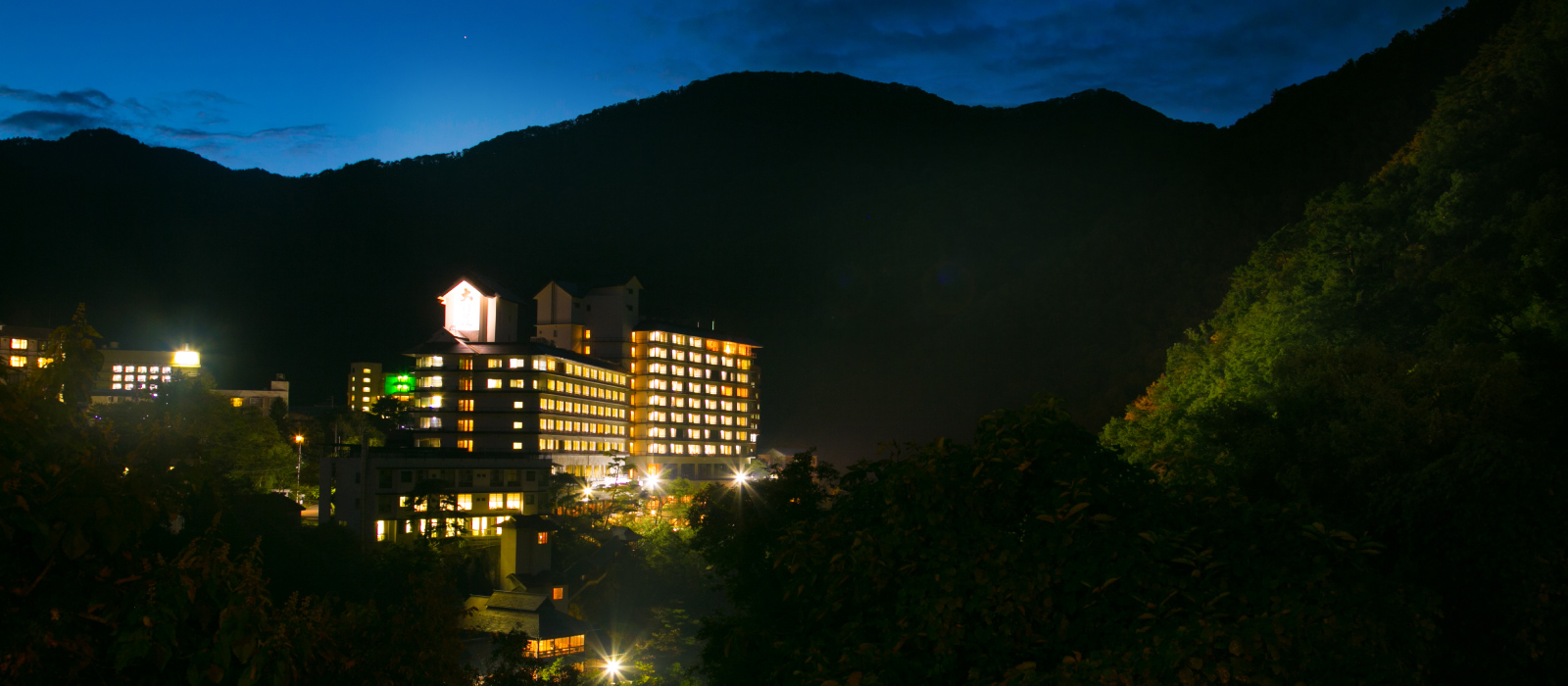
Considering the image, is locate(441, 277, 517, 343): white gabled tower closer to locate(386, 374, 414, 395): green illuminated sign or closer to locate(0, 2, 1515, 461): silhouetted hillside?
locate(386, 374, 414, 395): green illuminated sign

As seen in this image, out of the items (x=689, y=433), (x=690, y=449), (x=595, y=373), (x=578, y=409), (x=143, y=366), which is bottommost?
(x=690, y=449)

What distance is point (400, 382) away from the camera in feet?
359

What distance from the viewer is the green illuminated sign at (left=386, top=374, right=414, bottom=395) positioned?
352 feet

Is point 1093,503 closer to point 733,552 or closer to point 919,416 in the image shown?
point 733,552

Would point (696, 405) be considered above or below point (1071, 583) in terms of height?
above

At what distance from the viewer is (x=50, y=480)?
4371 millimetres

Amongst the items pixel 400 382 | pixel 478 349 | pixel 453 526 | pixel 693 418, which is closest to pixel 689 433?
pixel 693 418

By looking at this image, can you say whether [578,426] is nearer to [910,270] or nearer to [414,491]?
[414,491]

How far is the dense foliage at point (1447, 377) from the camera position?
679 centimetres

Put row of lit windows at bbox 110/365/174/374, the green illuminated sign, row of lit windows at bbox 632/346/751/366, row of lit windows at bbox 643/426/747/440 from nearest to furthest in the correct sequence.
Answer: row of lit windows at bbox 643/426/747/440 < row of lit windows at bbox 632/346/751/366 < the green illuminated sign < row of lit windows at bbox 110/365/174/374

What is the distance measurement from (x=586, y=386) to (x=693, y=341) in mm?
17667

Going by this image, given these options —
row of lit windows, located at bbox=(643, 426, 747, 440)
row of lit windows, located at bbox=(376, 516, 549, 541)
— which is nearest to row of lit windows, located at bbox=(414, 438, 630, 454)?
row of lit windows, located at bbox=(643, 426, 747, 440)

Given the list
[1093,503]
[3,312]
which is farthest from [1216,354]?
[3,312]

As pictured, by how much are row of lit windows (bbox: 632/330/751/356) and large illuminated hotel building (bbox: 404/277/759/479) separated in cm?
11
